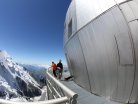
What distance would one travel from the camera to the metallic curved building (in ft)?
21.3

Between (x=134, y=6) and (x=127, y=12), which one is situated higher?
(x=134, y=6)

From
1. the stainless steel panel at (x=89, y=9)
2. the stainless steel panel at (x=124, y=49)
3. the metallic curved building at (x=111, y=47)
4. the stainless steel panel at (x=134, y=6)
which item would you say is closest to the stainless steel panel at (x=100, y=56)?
the metallic curved building at (x=111, y=47)

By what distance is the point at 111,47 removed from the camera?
6.93 metres

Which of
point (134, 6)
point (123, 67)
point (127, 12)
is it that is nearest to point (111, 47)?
point (123, 67)

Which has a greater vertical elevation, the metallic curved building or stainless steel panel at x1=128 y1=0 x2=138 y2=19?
stainless steel panel at x1=128 y1=0 x2=138 y2=19

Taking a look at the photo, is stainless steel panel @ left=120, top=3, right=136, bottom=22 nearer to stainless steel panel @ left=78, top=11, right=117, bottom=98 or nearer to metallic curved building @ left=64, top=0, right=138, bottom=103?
metallic curved building @ left=64, top=0, right=138, bottom=103

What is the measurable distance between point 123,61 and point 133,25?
1.40 metres

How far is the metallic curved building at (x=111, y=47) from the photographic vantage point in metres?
6.48

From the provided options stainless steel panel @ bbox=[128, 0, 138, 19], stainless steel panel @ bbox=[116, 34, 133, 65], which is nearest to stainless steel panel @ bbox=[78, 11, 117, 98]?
stainless steel panel @ bbox=[116, 34, 133, 65]

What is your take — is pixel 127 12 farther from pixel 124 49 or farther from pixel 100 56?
pixel 100 56

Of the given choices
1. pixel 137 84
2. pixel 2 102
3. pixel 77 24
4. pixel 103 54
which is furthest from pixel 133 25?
A: pixel 2 102

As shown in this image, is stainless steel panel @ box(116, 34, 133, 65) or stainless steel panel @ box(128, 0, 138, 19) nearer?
stainless steel panel @ box(116, 34, 133, 65)

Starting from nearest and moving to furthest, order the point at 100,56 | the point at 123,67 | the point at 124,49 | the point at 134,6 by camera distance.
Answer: the point at 124,49, the point at 123,67, the point at 134,6, the point at 100,56

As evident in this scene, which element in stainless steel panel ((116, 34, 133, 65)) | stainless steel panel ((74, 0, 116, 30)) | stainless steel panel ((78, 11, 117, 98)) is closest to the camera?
stainless steel panel ((116, 34, 133, 65))
